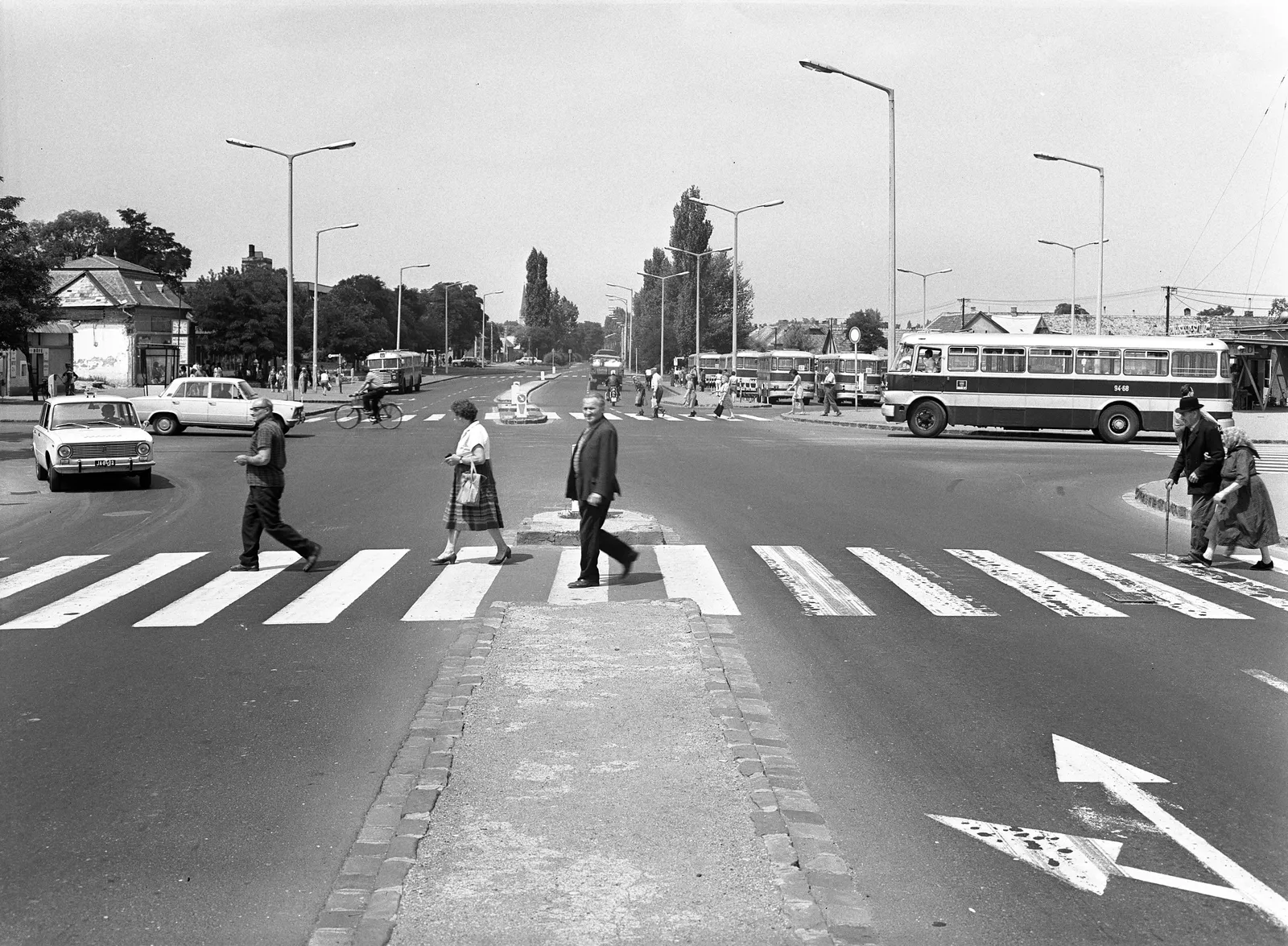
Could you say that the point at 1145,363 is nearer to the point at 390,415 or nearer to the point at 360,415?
the point at 390,415

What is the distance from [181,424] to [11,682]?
27.5 metres

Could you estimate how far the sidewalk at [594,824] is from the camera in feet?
14.1

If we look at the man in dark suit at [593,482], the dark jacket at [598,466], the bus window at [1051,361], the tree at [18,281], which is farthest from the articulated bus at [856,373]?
the dark jacket at [598,466]

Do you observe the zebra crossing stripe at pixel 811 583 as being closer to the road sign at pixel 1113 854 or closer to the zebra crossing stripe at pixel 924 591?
the zebra crossing stripe at pixel 924 591

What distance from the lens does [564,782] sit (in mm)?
5723

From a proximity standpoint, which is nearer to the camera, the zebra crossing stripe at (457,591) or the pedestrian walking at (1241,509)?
the zebra crossing stripe at (457,591)

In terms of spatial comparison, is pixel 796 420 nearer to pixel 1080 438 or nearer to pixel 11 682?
pixel 1080 438

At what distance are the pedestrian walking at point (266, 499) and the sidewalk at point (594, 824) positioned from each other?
4.99m

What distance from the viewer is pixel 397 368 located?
72.0m

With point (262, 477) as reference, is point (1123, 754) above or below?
below

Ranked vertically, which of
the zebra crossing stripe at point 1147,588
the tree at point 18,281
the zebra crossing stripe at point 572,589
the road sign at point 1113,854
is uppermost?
the tree at point 18,281

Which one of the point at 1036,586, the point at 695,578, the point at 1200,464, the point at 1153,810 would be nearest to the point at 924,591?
the point at 1036,586

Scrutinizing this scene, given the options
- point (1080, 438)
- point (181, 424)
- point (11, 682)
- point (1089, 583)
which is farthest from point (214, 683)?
point (1080, 438)

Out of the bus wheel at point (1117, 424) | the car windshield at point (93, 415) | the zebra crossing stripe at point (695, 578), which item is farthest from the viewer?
the bus wheel at point (1117, 424)
